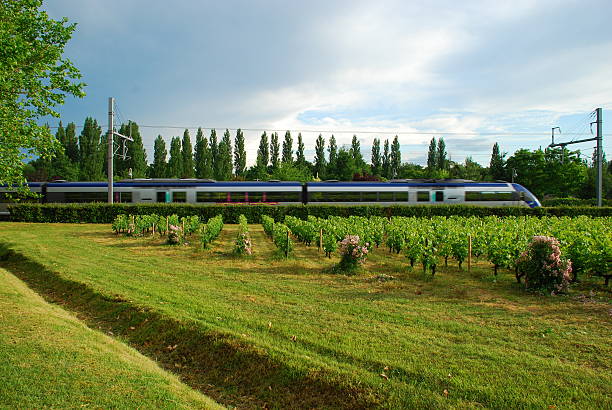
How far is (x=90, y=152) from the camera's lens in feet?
210

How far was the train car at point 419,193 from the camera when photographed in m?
29.8

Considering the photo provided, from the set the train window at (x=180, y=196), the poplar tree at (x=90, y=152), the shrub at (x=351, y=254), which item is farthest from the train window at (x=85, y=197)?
the poplar tree at (x=90, y=152)

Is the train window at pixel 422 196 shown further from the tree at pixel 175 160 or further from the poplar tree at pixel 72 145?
the poplar tree at pixel 72 145

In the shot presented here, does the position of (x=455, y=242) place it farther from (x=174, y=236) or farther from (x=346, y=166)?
(x=346, y=166)

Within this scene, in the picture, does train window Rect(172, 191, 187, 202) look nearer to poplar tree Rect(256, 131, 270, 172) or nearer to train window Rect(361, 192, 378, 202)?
train window Rect(361, 192, 378, 202)

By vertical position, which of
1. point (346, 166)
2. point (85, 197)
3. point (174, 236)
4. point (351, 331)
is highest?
point (346, 166)

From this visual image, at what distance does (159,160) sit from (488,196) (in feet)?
173

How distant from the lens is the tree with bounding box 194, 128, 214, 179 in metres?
66.7

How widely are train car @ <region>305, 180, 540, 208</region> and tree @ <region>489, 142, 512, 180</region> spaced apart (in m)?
42.4

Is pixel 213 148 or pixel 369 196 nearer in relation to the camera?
pixel 369 196

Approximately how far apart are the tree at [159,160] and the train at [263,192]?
125ft

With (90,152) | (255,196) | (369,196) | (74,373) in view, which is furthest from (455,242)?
(90,152)

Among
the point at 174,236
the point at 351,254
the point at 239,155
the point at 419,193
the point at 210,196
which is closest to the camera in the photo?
the point at 351,254

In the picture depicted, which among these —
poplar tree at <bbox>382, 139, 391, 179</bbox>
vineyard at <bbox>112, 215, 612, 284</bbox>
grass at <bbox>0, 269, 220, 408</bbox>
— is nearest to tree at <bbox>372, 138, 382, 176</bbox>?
poplar tree at <bbox>382, 139, 391, 179</bbox>
